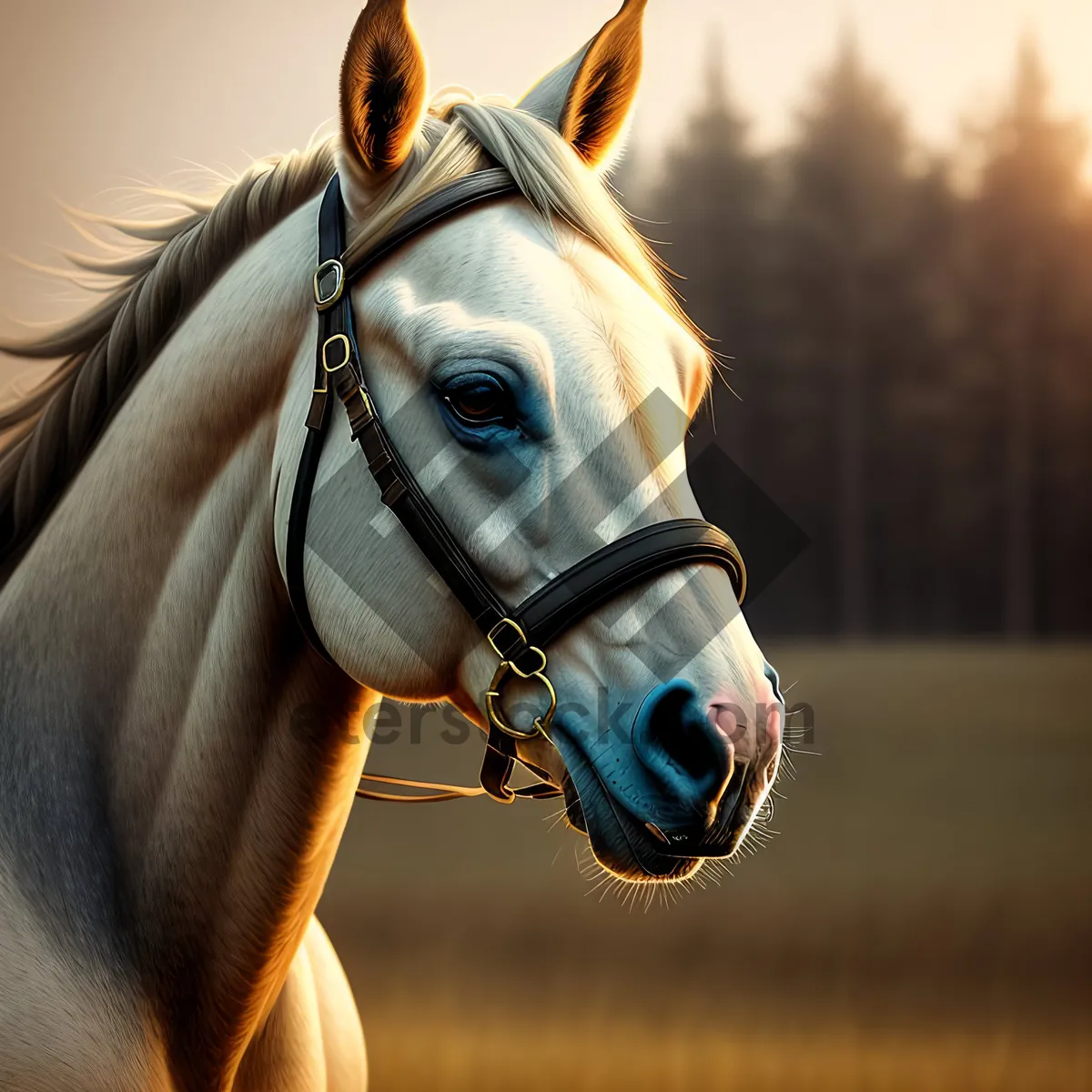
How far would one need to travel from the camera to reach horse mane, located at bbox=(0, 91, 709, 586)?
1560 mm

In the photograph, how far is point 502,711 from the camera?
4.71 ft

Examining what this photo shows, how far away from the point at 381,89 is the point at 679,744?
3.66ft

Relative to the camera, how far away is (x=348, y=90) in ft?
4.83

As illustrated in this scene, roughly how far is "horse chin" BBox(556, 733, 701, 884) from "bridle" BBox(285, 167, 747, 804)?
0.08 m

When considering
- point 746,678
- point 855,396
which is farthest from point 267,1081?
point 855,396

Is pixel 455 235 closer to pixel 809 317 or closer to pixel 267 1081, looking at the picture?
pixel 267 1081

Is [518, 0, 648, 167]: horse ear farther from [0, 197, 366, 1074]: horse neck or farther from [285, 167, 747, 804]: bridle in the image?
[0, 197, 366, 1074]: horse neck

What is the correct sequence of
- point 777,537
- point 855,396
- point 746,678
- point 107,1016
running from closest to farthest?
point 746,678 < point 107,1016 < point 777,537 < point 855,396

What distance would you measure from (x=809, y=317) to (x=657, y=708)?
13164mm

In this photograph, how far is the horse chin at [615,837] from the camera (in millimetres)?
1334

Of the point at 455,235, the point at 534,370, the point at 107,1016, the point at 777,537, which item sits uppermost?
the point at 455,235

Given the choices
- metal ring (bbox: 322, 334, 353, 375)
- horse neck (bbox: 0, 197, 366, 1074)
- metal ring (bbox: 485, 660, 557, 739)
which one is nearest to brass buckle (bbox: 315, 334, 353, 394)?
metal ring (bbox: 322, 334, 353, 375)

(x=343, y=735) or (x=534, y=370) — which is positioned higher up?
(x=534, y=370)

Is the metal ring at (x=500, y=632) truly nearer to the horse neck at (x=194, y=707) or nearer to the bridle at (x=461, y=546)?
the bridle at (x=461, y=546)
